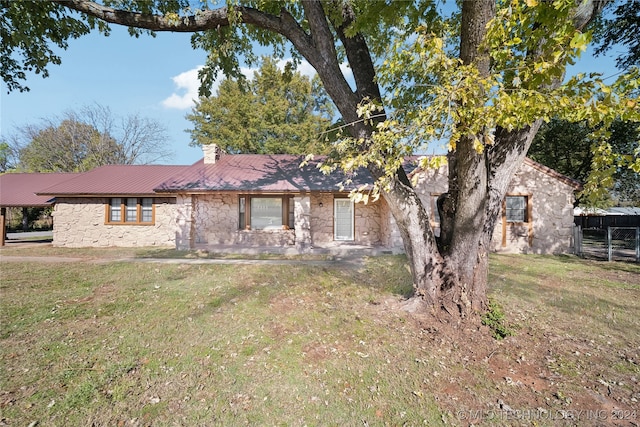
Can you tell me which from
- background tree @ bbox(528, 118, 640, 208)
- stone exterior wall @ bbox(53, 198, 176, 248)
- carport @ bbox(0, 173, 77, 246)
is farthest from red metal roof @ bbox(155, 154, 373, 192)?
background tree @ bbox(528, 118, 640, 208)

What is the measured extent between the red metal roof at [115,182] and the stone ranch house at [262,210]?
49 mm

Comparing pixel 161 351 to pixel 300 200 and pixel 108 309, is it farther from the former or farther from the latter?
pixel 300 200

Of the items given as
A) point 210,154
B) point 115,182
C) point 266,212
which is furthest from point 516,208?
point 115,182

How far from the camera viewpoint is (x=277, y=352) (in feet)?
12.5

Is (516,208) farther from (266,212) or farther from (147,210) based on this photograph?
(147,210)

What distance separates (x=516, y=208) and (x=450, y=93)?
11667 millimetres

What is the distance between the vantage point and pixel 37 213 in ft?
72.5

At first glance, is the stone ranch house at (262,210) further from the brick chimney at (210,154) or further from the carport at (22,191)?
the carport at (22,191)

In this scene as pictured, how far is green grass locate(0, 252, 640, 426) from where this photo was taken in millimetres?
2805

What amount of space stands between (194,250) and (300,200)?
15.8ft

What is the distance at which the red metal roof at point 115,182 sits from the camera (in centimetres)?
1281

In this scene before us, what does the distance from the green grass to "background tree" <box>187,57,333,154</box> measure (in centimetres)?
2007

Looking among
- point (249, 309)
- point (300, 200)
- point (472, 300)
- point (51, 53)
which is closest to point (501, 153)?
point (472, 300)

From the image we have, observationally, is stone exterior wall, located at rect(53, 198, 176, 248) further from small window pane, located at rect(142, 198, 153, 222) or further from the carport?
the carport
